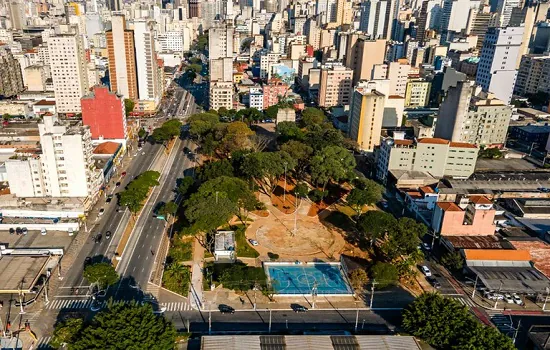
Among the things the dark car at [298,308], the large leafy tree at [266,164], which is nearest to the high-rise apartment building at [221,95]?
the large leafy tree at [266,164]

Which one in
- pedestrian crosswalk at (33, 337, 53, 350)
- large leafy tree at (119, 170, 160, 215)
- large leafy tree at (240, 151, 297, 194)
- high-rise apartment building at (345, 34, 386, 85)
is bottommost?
pedestrian crosswalk at (33, 337, 53, 350)

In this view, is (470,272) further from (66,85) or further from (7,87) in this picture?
(7,87)

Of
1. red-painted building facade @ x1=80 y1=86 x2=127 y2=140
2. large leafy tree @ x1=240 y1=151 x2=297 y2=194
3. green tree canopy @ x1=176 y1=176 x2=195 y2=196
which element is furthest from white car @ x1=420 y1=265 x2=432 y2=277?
red-painted building facade @ x1=80 y1=86 x2=127 y2=140

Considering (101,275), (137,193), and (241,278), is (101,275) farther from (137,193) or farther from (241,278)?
(137,193)

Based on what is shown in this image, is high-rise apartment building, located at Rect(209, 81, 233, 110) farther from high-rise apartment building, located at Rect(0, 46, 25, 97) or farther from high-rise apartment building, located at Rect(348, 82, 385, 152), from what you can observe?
high-rise apartment building, located at Rect(0, 46, 25, 97)

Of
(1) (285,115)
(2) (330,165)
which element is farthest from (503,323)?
(1) (285,115)

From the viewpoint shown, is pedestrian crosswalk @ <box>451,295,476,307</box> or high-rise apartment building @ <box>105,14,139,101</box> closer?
pedestrian crosswalk @ <box>451,295,476,307</box>

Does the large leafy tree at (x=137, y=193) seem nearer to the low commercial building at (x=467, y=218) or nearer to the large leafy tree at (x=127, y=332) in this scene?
the large leafy tree at (x=127, y=332)
